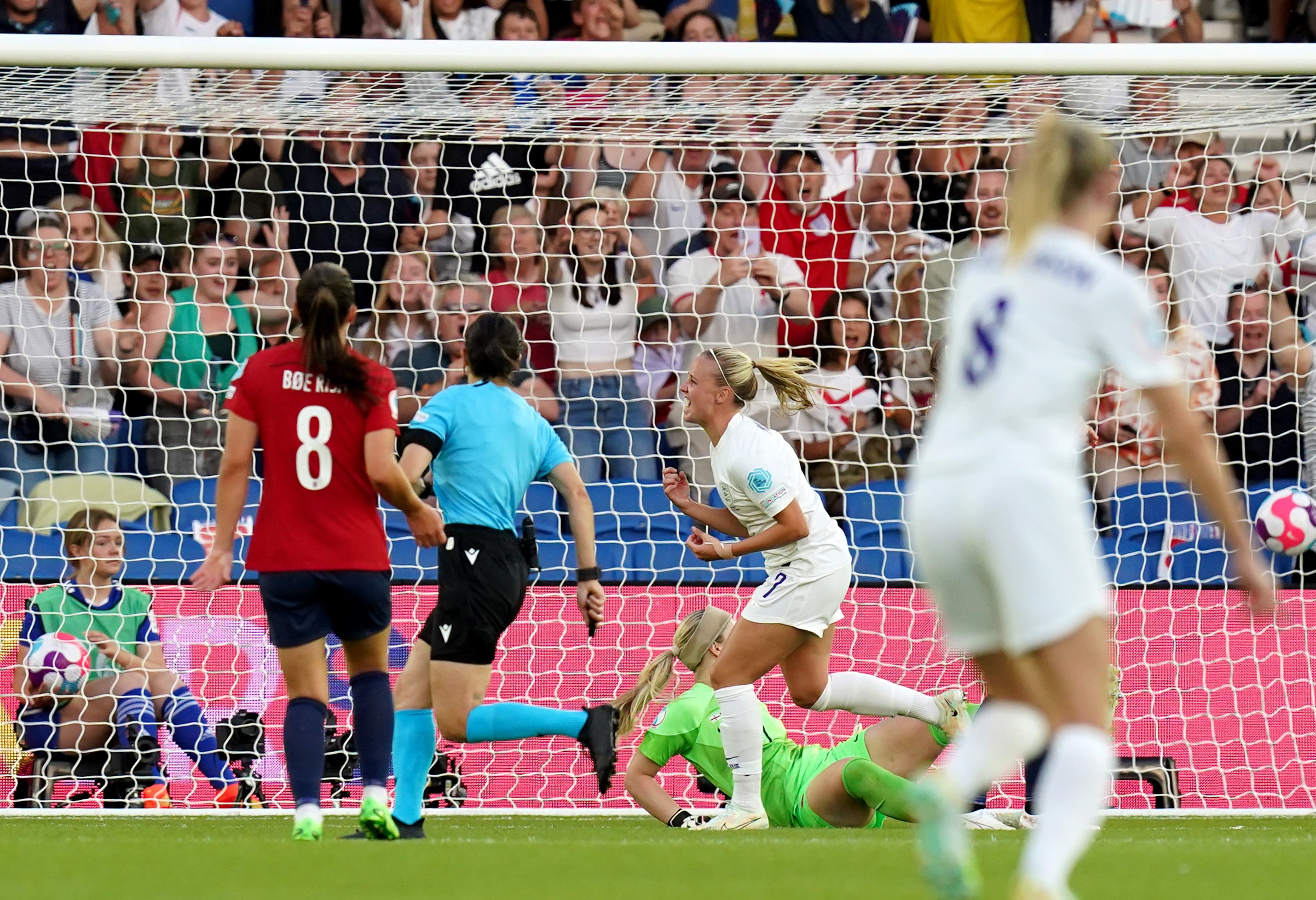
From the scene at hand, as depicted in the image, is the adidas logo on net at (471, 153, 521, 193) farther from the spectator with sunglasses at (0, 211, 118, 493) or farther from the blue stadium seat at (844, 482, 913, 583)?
the blue stadium seat at (844, 482, 913, 583)

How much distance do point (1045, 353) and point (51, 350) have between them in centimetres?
756

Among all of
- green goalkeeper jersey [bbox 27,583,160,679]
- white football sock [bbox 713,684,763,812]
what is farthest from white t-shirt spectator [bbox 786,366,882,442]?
green goalkeeper jersey [bbox 27,583,160,679]

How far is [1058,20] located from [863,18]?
1.55 meters

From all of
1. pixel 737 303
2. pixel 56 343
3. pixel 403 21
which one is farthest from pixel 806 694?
pixel 403 21

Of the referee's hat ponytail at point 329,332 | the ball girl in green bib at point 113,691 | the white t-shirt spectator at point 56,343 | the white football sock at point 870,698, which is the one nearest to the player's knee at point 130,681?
the ball girl in green bib at point 113,691

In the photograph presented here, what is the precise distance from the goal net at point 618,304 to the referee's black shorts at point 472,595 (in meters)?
1.87

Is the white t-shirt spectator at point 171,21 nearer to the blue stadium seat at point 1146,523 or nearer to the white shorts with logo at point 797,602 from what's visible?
the white shorts with logo at point 797,602

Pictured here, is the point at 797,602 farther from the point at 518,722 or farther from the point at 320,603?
the point at 320,603

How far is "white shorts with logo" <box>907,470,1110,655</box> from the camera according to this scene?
10.8 feet

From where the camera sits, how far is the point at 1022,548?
329 centimetres

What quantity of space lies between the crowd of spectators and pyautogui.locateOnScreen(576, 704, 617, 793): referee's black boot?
3.09m

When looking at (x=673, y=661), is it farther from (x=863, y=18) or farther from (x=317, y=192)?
(x=863, y=18)

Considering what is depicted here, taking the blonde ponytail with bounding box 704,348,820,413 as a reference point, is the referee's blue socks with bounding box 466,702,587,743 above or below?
below

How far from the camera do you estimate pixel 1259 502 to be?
359 inches
